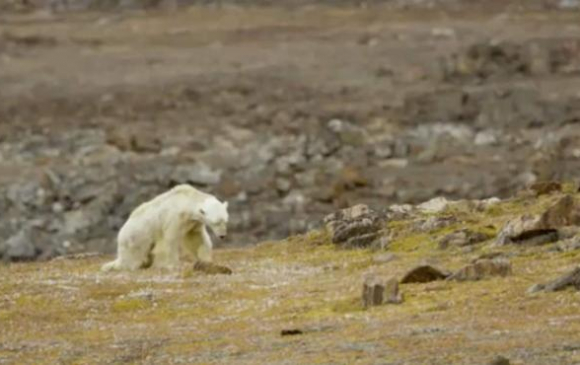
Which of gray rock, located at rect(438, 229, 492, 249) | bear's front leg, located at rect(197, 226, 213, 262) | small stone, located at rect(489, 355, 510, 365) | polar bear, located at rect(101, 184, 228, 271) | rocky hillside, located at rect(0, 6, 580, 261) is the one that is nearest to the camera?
small stone, located at rect(489, 355, 510, 365)

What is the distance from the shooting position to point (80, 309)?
77.6 ft

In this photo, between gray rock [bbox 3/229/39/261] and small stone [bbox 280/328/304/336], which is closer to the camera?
small stone [bbox 280/328/304/336]

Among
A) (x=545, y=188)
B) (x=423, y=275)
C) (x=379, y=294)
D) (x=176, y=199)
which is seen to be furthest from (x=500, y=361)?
(x=545, y=188)

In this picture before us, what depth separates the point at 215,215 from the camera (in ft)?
87.2

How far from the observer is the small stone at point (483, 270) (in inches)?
894

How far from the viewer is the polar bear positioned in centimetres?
2684

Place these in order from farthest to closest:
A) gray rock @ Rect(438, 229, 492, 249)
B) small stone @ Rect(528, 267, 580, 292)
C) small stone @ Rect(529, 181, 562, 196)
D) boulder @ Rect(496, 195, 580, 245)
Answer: small stone @ Rect(529, 181, 562, 196)
gray rock @ Rect(438, 229, 492, 249)
boulder @ Rect(496, 195, 580, 245)
small stone @ Rect(528, 267, 580, 292)

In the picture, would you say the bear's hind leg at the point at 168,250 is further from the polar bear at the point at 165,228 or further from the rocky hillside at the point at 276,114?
the rocky hillside at the point at 276,114

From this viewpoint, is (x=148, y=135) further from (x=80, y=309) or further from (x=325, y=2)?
(x=80, y=309)

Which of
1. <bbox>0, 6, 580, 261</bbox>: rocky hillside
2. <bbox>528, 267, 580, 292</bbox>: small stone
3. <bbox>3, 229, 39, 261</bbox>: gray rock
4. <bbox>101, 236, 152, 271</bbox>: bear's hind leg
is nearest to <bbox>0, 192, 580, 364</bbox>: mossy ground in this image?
<bbox>528, 267, 580, 292</bbox>: small stone

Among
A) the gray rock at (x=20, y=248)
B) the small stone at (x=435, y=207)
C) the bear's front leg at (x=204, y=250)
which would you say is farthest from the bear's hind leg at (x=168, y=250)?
the gray rock at (x=20, y=248)

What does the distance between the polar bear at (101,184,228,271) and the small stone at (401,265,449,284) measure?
3.95 metres

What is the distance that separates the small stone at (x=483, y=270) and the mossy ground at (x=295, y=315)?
156 millimetres

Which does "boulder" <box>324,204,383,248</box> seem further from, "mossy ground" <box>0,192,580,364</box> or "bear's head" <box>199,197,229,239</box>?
"bear's head" <box>199,197,229,239</box>
